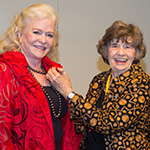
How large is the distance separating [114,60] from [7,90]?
83 centimetres

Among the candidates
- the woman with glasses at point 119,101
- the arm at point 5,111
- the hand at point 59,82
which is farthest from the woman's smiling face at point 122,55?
the arm at point 5,111

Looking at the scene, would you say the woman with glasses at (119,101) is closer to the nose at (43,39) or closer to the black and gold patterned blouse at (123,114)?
the black and gold patterned blouse at (123,114)

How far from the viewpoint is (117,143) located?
1646 millimetres

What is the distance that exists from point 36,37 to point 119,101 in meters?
0.69

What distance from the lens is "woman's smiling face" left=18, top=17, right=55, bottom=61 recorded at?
1543 millimetres

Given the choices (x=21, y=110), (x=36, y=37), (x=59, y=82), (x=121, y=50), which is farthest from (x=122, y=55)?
(x=21, y=110)

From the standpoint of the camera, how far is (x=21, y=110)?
1.45 m

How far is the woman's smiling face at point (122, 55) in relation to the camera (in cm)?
179

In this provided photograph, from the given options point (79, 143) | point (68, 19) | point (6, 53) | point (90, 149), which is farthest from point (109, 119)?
point (68, 19)

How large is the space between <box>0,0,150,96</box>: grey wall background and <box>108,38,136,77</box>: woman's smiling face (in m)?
0.87

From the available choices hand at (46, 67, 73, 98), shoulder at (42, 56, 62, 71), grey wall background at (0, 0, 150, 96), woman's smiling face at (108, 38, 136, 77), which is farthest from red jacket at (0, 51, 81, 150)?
grey wall background at (0, 0, 150, 96)

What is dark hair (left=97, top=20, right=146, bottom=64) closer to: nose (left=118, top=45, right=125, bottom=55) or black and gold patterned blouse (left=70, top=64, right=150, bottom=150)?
nose (left=118, top=45, right=125, bottom=55)

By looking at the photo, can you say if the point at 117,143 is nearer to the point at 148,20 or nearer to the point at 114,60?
the point at 114,60

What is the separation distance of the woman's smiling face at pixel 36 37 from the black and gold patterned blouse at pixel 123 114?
1.30 ft
